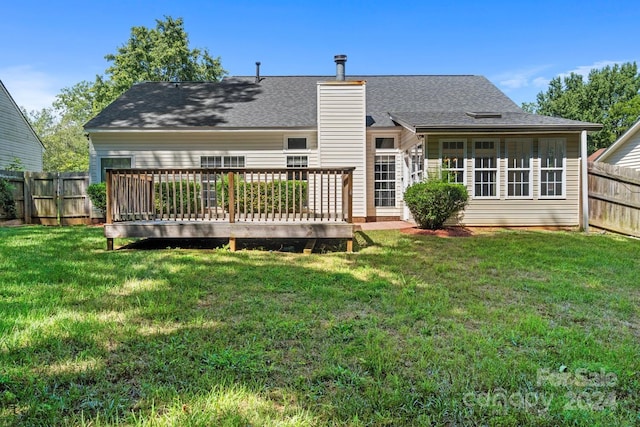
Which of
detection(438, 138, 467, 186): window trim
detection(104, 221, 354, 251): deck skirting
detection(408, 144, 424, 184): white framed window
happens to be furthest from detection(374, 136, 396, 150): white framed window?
detection(104, 221, 354, 251): deck skirting

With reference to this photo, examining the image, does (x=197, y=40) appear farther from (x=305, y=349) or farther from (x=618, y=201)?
(x=305, y=349)

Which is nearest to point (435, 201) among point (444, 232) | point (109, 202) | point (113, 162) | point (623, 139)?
point (444, 232)

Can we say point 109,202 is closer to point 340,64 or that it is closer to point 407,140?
point 407,140

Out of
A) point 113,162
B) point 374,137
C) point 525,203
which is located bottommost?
point 525,203

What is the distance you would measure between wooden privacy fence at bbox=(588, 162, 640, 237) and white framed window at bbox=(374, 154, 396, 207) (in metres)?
5.10

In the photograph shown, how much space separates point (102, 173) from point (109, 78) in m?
18.0

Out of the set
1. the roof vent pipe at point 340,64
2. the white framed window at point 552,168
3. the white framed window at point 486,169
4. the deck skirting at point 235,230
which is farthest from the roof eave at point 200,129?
the white framed window at point 552,168

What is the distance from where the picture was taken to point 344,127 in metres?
10.9

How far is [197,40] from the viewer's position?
84.3 feet

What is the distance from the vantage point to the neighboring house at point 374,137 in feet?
31.6

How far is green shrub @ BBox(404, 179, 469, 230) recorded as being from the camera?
8656 millimetres

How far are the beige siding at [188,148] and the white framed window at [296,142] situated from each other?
0.12 m

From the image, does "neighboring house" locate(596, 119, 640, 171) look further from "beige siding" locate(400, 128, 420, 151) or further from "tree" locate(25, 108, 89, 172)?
"tree" locate(25, 108, 89, 172)

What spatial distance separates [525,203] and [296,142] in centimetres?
660
